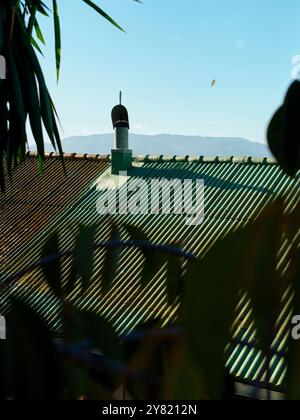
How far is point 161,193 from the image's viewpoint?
231 inches

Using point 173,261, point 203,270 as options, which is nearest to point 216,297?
point 203,270

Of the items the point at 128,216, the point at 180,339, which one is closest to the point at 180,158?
the point at 128,216

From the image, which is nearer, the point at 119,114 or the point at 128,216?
the point at 128,216

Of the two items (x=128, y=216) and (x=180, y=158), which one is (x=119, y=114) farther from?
(x=128, y=216)

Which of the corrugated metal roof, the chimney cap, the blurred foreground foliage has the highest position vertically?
the chimney cap

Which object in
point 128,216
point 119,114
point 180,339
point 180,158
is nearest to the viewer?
point 180,339

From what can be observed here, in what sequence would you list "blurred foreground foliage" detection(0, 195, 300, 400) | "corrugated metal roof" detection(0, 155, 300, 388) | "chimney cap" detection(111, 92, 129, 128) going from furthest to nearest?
"chimney cap" detection(111, 92, 129, 128)
"corrugated metal roof" detection(0, 155, 300, 388)
"blurred foreground foliage" detection(0, 195, 300, 400)

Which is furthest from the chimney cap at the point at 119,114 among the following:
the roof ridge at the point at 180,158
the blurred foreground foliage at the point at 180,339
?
the blurred foreground foliage at the point at 180,339

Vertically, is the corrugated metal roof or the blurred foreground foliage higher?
the corrugated metal roof

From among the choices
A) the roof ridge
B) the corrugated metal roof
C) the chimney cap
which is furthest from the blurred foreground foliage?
the chimney cap

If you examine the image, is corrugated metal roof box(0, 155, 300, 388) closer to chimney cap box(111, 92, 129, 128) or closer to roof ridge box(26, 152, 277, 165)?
roof ridge box(26, 152, 277, 165)

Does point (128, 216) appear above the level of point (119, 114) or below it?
below

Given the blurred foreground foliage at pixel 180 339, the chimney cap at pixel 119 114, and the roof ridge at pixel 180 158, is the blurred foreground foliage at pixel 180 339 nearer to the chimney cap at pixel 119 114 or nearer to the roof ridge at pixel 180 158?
the roof ridge at pixel 180 158
